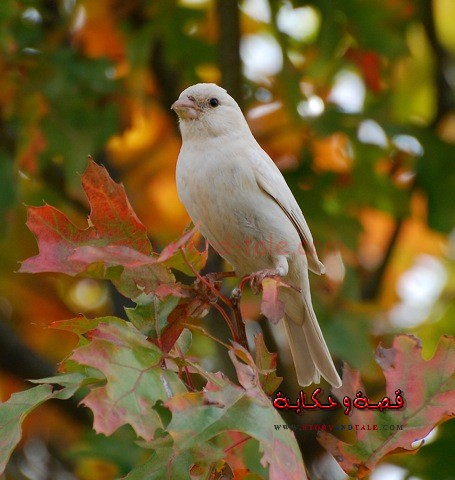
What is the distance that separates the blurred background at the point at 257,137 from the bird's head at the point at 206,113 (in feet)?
3.85

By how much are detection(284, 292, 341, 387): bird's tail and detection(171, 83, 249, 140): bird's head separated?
2.77ft

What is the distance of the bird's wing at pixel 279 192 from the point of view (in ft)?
13.0

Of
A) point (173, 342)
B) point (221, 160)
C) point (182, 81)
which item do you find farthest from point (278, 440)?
point (182, 81)

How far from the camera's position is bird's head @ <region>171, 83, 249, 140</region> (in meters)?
4.23

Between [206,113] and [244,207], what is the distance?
65 centimetres

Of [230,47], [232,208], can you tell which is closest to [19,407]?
[232,208]

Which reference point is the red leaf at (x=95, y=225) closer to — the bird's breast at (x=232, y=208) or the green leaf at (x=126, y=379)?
the green leaf at (x=126, y=379)

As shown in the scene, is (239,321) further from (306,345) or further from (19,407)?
(306,345)

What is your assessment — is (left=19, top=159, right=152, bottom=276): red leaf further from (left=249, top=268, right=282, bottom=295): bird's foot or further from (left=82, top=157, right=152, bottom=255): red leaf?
(left=249, top=268, right=282, bottom=295): bird's foot

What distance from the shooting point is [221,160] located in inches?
154

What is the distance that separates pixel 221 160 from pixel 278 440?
1648 millimetres

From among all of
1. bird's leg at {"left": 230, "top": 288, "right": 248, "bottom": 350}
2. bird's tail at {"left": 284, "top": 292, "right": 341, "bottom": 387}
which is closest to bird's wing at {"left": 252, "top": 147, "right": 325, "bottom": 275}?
bird's tail at {"left": 284, "top": 292, "right": 341, "bottom": 387}

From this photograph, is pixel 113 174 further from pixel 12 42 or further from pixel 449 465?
pixel 449 465

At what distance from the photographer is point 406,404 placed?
2.98 meters
